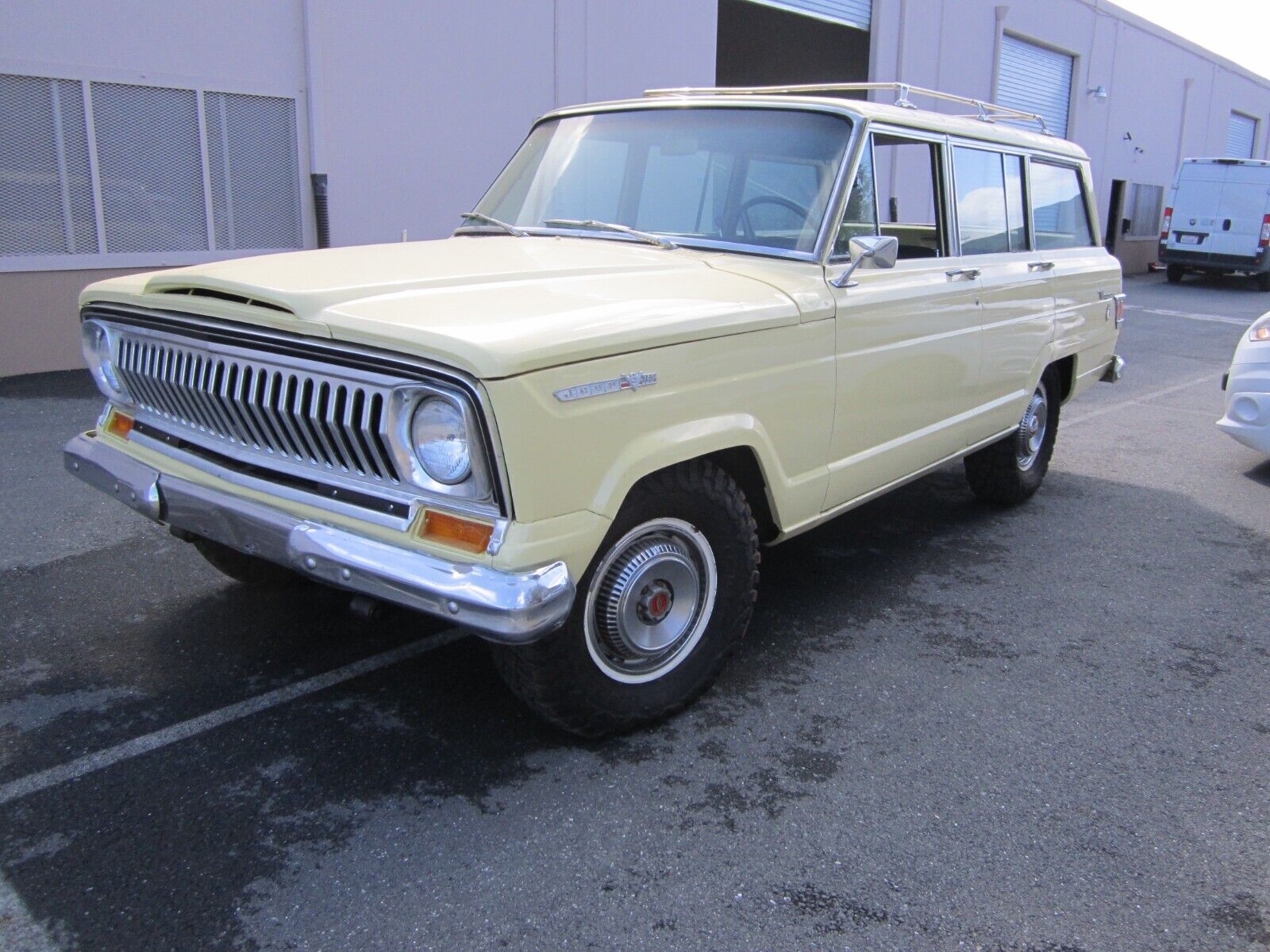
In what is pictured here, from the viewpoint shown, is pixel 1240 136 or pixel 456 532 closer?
pixel 456 532

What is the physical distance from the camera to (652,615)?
3.19 m

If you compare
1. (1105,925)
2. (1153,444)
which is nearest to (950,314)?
(1105,925)

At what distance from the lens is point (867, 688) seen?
364 centimetres

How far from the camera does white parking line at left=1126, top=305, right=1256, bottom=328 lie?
15891mm

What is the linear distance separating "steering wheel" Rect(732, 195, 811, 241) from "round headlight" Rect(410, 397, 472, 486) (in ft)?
5.54

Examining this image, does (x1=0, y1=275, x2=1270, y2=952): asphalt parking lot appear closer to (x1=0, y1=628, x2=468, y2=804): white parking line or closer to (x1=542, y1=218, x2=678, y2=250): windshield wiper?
(x1=0, y1=628, x2=468, y2=804): white parking line

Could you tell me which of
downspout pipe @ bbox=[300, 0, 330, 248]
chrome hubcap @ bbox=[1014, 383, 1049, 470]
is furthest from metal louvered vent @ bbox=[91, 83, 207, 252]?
chrome hubcap @ bbox=[1014, 383, 1049, 470]

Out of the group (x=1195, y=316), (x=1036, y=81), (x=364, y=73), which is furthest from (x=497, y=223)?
(x=1036, y=81)

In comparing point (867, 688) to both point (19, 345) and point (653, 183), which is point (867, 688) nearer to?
point (653, 183)

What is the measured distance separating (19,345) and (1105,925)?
878 centimetres

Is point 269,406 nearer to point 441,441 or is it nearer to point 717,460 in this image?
point 441,441

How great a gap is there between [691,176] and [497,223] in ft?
2.76

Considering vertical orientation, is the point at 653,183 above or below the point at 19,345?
above

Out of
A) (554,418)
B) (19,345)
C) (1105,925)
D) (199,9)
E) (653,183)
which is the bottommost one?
(1105,925)
